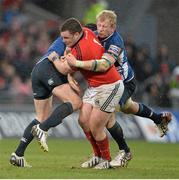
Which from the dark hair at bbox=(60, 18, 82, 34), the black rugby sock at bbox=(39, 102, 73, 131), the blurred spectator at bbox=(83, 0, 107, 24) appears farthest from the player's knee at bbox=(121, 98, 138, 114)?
the blurred spectator at bbox=(83, 0, 107, 24)

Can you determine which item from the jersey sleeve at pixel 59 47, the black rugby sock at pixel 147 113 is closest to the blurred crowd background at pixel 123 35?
the black rugby sock at pixel 147 113

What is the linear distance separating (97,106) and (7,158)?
263 cm

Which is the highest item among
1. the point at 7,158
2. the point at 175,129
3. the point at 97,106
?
the point at 97,106

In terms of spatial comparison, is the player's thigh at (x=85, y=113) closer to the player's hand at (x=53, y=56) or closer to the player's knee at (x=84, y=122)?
the player's knee at (x=84, y=122)

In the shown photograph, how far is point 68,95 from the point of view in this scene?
11.0 m

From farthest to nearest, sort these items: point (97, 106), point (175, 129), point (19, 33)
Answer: point (19, 33), point (175, 129), point (97, 106)

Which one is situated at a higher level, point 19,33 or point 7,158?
point 7,158

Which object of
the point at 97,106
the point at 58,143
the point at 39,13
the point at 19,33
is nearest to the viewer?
the point at 97,106

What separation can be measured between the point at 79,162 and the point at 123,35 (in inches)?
408

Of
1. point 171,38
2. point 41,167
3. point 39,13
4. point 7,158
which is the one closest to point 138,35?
point 171,38

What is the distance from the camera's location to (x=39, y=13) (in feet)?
77.9

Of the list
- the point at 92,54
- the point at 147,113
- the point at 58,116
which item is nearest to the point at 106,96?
the point at 92,54

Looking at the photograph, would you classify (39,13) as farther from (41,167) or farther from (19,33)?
(41,167)

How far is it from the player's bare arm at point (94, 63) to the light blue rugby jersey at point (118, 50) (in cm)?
21
